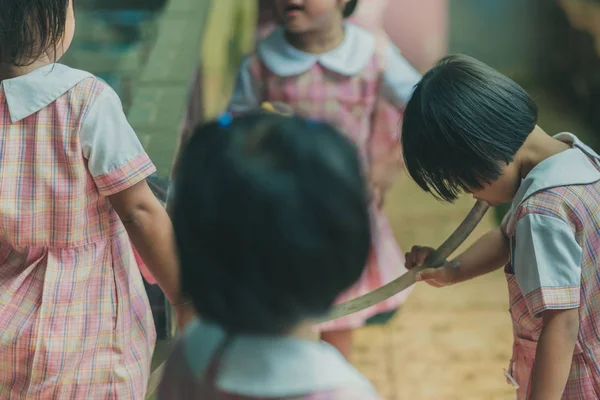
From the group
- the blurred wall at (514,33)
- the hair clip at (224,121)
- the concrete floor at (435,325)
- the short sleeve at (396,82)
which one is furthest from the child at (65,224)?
the blurred wall at (514,33)

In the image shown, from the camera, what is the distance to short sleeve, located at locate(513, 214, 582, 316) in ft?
3.17

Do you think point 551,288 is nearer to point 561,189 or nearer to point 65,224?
point 561,189

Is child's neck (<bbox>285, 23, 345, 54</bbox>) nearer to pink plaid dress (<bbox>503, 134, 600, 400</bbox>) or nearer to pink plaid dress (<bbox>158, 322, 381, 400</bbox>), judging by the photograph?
pink plaid dress (<bbox>503, 134, 600, 400</bbox>)

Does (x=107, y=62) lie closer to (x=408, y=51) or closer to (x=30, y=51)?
(x=408, y=51)

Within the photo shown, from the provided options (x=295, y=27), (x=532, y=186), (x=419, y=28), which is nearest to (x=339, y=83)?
(x=295, y=27)

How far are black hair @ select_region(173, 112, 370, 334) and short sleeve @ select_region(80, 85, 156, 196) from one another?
0.33 metres

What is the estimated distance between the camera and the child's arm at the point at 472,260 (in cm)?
114

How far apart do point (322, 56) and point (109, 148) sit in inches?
31.6

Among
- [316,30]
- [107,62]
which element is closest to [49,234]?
[316,30]

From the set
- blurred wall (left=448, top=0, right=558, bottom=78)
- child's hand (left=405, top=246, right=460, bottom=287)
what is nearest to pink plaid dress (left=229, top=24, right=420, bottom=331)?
child's hand (left=405, top=246, right=460, bottom=287)

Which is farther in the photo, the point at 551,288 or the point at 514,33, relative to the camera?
the point at 514,33

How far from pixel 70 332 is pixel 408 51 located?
74.4 inches

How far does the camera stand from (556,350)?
98 centimetres

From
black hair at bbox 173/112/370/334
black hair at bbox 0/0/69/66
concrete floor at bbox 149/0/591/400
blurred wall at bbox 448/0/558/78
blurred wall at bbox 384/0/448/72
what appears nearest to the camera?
black hair at bbox 173/112/370/334
